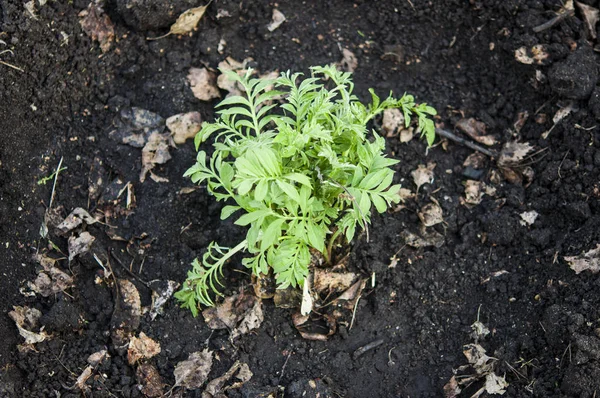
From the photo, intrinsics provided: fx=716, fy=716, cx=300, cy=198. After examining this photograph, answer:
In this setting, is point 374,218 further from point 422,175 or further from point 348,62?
point 348,62

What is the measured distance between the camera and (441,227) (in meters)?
4.04

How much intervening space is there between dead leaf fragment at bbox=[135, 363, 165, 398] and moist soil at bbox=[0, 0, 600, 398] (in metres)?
0.05

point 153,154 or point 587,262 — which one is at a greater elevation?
point 153,154

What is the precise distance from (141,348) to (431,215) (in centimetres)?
173

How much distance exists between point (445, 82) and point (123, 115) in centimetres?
196

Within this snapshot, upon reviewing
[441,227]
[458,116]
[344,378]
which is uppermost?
[458,116]

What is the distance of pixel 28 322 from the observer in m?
3.73

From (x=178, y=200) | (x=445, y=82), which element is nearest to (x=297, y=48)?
(x=445, y=82)

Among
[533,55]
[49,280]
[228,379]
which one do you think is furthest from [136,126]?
[533,55]

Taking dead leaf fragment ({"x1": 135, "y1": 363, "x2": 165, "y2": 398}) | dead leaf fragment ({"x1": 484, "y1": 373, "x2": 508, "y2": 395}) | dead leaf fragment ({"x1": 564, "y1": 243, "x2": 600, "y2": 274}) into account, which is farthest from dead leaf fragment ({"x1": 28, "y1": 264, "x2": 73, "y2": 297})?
dead leaf fragment ({"x1": 564, "y1": 243, "x2": 600, "y2": 274})

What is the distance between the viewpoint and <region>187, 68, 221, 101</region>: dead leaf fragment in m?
4.28

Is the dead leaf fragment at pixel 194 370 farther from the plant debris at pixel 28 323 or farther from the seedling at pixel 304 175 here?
the plant debris at pixel 28 323

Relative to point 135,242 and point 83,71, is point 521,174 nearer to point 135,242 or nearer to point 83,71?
point 135,242

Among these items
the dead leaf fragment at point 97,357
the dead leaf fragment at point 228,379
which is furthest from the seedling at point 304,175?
the dead leaf fragment at point 97,357
